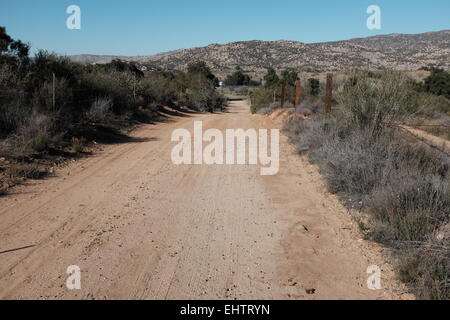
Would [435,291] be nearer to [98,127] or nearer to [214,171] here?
[214,171]

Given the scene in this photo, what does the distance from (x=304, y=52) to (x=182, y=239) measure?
358 ft

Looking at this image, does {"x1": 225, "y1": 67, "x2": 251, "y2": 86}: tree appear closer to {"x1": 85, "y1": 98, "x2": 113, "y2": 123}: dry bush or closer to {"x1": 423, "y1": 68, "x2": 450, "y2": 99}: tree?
{"x1": 423, "y1": 68, "x2": 450, "y2": 99}: tree

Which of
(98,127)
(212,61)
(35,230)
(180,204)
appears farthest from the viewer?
Result: (212,61)

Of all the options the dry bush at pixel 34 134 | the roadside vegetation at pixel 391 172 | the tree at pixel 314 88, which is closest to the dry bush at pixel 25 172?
the dry bush at pixel 34 134

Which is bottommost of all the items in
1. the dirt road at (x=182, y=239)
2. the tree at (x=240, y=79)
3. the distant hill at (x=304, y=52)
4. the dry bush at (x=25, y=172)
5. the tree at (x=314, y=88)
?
the dirt road at (x=182, y=239)

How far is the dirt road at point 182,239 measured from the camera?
4699 millimetres

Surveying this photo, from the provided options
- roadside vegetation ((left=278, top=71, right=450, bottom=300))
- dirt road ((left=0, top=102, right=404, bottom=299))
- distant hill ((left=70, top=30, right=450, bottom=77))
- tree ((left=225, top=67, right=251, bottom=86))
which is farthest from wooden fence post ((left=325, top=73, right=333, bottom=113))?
distant hill ((left=70, top=30, right=450, bottom=77))

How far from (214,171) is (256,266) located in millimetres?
5223

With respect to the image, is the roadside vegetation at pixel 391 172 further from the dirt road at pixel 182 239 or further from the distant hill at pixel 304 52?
the distant hill at pixel 304 52

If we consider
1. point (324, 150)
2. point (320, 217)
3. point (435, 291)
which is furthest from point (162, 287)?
point (324, 150)

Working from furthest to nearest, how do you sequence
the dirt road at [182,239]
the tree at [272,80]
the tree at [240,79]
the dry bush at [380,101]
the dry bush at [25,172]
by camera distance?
the tree at [240,79] → the tree at [272,80] → the dry bush at [380,101] → the dry bush at [25,172] → the dirt road at [182,239]

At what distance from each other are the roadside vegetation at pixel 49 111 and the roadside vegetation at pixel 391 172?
268 inches

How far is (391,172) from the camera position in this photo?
7449 mm

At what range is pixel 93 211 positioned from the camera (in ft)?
23.2
